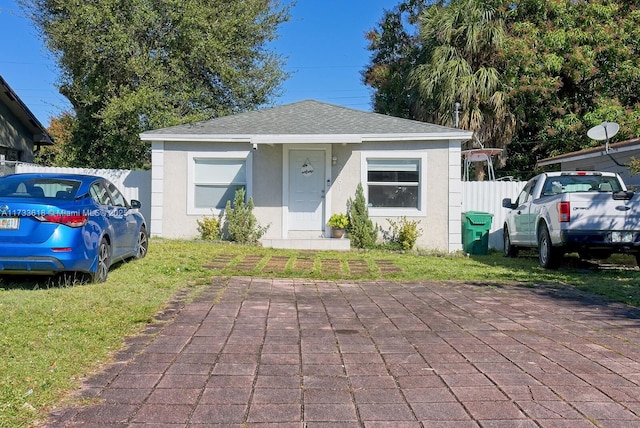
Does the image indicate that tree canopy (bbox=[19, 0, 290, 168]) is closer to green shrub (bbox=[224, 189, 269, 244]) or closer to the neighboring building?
green shrub (bbox=[224, 189, 269, 244])

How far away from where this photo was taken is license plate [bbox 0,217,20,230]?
6422mm

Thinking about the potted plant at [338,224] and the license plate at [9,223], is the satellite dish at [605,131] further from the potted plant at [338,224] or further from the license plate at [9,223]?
the license plate at [9,223]

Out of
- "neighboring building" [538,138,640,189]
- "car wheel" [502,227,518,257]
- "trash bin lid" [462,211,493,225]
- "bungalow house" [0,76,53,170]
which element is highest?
"bungalow house" [0,76,53,170]

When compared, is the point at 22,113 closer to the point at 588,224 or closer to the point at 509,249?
the point at 509,249

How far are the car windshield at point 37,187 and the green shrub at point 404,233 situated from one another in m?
7.64

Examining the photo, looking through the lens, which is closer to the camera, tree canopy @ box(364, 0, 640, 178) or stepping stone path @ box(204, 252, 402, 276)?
stepping stone path @ box(204, 252, 402, 276)

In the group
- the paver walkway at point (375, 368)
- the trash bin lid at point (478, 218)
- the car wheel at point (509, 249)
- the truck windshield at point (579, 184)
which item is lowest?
the paver walkway at point (375, 368)

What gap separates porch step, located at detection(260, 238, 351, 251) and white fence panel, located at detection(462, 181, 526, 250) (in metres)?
3.94

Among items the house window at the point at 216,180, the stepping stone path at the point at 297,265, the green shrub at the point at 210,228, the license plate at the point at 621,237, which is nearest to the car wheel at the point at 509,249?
the license plate at the point at 621,237

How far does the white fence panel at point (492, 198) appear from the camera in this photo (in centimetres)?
1434

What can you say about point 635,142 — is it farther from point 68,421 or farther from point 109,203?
point 68,421

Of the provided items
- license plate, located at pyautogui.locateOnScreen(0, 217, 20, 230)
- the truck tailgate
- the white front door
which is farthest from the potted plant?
license plate, located at pyautogui.locateOnScreen(0, 217, 20, 230)

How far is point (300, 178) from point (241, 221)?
1852mm

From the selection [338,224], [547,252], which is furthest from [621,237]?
[338,224]
